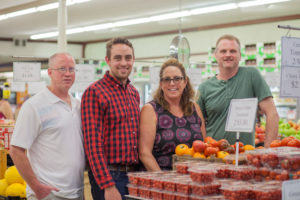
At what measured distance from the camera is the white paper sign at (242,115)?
2.32 metres

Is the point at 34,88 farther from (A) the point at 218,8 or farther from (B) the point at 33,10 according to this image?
(A) the point at 218,8

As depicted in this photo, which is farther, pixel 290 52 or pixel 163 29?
pixel 163 29

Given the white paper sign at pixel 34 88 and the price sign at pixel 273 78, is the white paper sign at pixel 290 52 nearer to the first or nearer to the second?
the price sign at pixel 273 78

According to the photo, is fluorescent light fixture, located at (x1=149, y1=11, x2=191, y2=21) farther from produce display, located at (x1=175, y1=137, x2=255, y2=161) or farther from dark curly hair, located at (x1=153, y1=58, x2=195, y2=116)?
produce display, located at (x1=175, y1=137, x2=255, y2=161)

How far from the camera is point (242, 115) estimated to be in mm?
2383

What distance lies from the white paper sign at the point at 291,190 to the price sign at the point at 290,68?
75 centimetres

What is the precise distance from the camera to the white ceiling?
948 centimetres

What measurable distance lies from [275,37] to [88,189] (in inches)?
309

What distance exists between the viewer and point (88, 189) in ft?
14.5

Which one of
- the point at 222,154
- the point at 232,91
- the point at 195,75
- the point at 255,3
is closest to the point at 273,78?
the point at 195,75

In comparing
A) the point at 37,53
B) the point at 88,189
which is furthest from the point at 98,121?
the point at 37,53

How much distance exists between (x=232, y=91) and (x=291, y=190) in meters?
1.50

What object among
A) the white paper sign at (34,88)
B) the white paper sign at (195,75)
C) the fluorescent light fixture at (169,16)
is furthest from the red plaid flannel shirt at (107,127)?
the white paper sign at (34,88)

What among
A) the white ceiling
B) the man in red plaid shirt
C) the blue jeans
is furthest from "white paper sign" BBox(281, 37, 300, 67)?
the white ceiling
